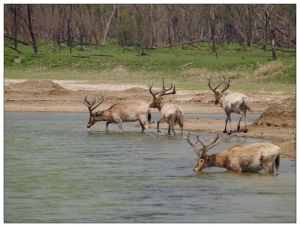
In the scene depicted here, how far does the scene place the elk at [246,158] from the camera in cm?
1691

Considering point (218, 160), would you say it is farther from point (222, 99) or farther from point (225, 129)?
point (222, 99)

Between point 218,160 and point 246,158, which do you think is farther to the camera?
point 218,160

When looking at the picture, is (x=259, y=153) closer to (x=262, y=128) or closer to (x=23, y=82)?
(x=262, y=128)

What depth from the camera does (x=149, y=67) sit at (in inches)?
1644

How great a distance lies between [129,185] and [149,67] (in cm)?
2511

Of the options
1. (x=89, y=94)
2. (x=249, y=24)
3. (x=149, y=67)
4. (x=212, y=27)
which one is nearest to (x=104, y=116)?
(x=89, y=94)

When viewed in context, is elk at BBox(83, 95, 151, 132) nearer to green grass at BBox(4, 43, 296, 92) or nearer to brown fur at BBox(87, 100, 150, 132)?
brown fur at BBox(87, 100, 150, 132)

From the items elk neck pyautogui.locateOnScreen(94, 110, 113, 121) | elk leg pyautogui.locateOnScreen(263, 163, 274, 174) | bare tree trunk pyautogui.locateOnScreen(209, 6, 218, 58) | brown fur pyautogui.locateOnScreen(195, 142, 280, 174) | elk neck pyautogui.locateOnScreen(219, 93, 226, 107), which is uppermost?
bare tree trunk pyautogui.locateOnScreen(209, 6, 218, 58)

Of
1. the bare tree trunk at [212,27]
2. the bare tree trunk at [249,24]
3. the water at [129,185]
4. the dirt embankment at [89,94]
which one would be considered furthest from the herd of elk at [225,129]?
the bare tree trunk at [249,24]

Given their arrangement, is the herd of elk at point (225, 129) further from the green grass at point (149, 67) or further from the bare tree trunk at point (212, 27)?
the bare tree trunk at point (212, 27)

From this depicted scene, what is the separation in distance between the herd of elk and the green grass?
405 inches

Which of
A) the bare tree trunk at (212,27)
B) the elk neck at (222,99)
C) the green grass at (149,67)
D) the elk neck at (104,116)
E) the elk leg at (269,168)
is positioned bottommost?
the elk leg at (269,168)

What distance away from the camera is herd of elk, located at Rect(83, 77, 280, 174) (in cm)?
1700

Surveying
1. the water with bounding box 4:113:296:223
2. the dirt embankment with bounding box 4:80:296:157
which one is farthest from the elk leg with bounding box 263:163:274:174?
the dirt embankment with bounding box 4:80:296:157
